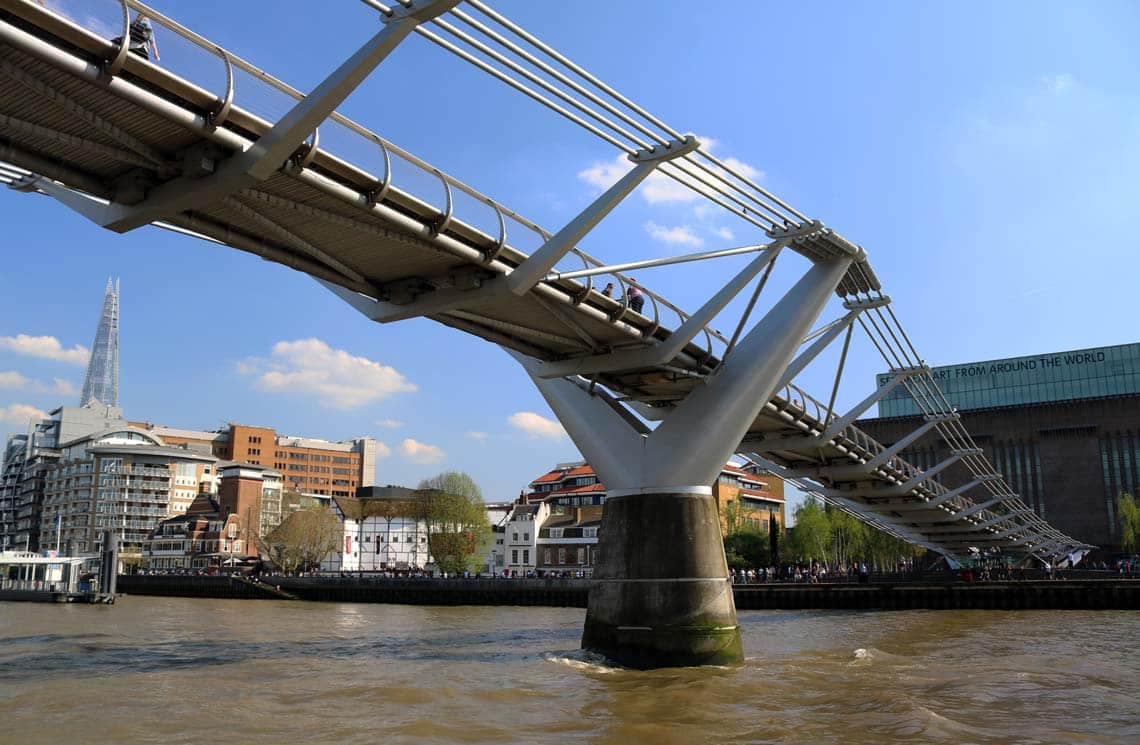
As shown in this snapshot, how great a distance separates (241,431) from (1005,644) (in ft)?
449

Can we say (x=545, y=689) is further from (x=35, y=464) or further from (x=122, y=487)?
(x=35, y=464)

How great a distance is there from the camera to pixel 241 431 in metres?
151

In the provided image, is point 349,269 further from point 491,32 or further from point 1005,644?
point 1005,644

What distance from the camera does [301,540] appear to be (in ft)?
266

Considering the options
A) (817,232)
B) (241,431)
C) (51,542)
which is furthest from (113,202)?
(241,431)

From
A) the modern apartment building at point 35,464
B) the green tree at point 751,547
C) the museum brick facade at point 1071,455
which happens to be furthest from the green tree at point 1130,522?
the modern apartment building at point 35,464

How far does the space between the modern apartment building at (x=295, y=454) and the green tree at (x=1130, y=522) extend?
10602 cm

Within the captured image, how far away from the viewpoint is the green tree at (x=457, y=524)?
73312 millimetres

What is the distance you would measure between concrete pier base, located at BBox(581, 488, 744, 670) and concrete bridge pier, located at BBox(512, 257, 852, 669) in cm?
2

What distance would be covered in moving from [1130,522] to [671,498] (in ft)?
220

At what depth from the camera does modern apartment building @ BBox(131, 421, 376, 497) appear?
150500 millimetres

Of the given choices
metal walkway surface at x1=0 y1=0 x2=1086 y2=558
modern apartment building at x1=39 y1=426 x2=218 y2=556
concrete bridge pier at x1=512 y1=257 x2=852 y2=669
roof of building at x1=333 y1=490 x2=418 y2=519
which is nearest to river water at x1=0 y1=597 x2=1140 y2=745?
concrete bridge pier at x1=512 y1=257 x2=852 y2=669

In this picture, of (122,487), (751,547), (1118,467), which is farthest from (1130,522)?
(122,487)

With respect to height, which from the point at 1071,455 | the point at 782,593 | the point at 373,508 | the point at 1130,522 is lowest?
the point at 782,593
